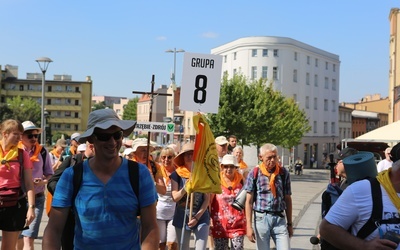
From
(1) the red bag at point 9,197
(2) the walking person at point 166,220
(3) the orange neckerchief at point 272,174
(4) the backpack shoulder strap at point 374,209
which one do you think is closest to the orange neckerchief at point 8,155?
(1) the red bag at point 9,197

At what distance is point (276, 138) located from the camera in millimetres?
50125

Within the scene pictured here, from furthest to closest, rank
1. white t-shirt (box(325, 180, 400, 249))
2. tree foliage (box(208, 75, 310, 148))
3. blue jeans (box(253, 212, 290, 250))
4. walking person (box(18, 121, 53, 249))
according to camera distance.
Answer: tree foliage (box(208, 75, 310, 148))
walking person (box(18, 121, 53, 249))
blue jeans (box(253, 212, 290, 250))
white t-shirt (box(325, 180, 400, 249))

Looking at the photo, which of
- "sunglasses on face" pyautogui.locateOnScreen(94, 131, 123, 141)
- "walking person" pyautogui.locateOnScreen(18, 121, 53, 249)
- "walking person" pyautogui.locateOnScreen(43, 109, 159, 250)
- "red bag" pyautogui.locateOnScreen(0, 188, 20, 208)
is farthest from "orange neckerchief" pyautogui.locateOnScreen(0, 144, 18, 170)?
"sunglasses on face" pyautogui.locateOnScreen(94, 131, 123, 141)

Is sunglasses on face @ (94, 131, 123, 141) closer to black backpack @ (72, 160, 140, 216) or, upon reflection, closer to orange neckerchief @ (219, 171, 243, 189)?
black backpack @ (72, 160, 140, 216)

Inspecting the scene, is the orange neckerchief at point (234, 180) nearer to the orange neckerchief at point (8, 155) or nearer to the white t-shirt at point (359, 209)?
the orange neckerchief at point (8, 155)

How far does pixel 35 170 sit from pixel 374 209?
554 centimetres

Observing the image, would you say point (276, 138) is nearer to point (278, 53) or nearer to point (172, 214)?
point (278, 53)

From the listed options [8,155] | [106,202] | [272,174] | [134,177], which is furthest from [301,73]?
[106,202]

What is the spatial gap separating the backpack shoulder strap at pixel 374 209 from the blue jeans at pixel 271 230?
4179mm

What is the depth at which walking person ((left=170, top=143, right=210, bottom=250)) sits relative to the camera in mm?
7742

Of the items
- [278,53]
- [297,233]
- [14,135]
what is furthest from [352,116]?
[14,135]

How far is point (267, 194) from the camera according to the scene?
25.0 ft

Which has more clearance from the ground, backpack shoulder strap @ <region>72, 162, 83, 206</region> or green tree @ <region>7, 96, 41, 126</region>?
green tree @ <region>7, 96, 41, 126</region>

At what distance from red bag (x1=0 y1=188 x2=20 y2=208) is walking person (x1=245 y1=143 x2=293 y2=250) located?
2.57 metres
